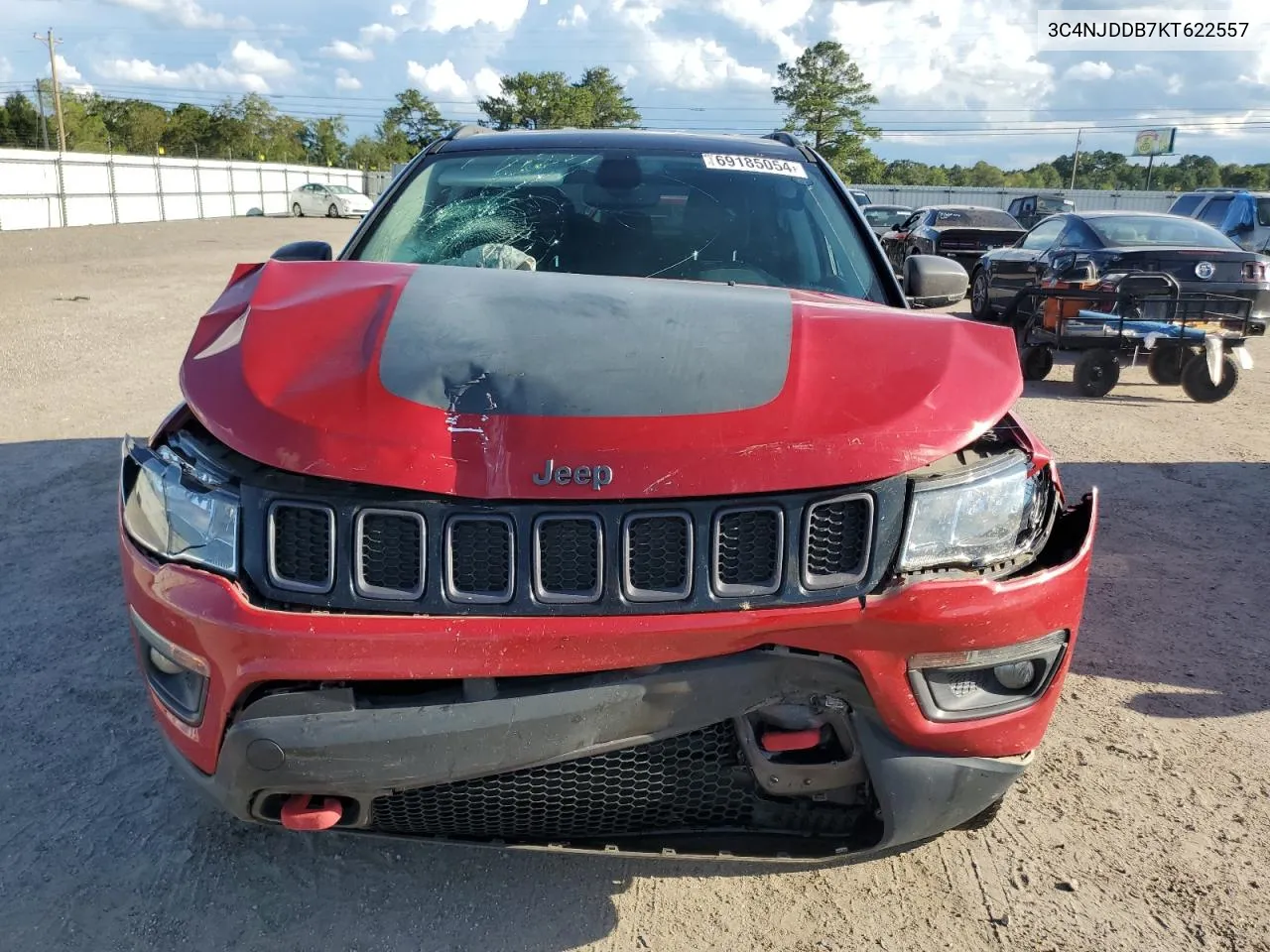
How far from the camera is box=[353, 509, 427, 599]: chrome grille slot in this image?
1.85 m

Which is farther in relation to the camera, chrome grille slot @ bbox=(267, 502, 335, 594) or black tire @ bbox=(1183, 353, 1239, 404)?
black tire @ bbox=(1183, 353, 1239, 404)

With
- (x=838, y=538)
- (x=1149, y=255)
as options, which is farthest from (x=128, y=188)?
(x=838, y=538)

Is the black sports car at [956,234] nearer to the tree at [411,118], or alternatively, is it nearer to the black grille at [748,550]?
the black grille at [748,550]

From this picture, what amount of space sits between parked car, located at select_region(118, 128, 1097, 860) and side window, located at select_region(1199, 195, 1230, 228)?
64.3 feet

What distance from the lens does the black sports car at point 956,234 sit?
54.2 feet

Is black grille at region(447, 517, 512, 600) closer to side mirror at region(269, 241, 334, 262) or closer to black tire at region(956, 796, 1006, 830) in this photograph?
black tire at region(956, 796, 1006, 830)

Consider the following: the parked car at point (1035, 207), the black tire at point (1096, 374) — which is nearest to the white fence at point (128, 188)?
the parked car at point (1035, 207)

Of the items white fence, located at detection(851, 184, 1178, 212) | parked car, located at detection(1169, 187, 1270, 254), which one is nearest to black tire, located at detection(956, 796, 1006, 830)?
parked car, located at detection(1169, 187, 1270, 254)

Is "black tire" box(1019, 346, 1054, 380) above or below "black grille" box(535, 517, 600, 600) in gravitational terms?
below

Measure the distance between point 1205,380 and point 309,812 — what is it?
8.33 metres

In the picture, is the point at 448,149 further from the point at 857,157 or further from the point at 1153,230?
the point at 857,157

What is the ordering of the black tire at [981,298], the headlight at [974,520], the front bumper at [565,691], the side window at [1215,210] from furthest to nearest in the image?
1. the side window at [1215,210]
2. the black tire at [981,298]
3. the headlight at [974,520]
4. the front bumper at [565,691]

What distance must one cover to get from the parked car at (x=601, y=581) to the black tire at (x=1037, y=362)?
24.3 feet

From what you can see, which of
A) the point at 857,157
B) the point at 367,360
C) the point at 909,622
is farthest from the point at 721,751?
the point at 857,157
